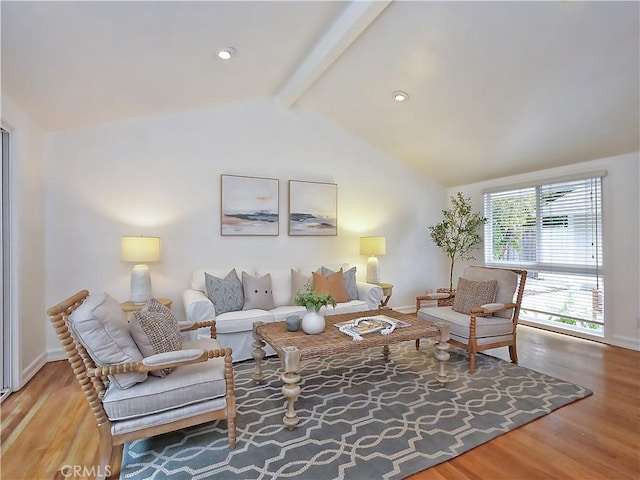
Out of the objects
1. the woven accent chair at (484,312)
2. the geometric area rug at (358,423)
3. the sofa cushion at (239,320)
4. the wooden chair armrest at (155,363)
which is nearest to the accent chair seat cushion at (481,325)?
the woven accent chair at (484,312)

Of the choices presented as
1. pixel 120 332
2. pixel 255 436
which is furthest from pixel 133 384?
pixel 255 436

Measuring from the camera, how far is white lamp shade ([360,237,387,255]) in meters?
4.63

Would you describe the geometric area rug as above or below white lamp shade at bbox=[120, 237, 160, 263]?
below

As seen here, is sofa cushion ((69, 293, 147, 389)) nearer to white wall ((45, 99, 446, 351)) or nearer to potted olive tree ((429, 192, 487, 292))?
white wall ((45, 99, 446, 351))

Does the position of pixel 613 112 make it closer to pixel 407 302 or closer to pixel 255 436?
pixel 407 302

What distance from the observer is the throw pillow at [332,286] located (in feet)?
12.8

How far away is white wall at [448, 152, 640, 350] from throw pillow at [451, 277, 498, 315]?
1653 mm

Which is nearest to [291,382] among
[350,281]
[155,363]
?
[155,363]

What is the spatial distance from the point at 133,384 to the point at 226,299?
5.73ft

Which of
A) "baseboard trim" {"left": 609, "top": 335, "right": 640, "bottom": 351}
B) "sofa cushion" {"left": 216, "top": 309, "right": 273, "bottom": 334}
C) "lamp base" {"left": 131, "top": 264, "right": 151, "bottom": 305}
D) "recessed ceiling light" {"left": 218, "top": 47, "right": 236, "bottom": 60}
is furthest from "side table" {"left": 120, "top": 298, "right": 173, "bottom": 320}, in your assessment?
"baseboard trim" {"left": 609, "top": 335, "right": 640, "bottom": 351}

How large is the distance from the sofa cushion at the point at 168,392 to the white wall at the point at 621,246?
14.3 feet

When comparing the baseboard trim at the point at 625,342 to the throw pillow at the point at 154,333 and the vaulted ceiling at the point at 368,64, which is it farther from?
the throw pillow at the point at 154,333

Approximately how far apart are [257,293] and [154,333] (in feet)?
5.65

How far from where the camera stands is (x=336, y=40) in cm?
286
